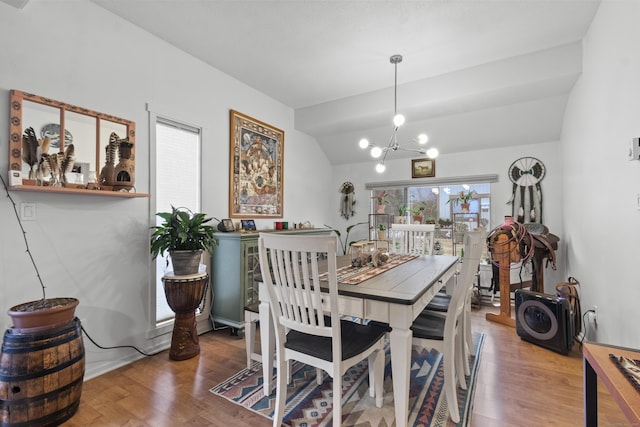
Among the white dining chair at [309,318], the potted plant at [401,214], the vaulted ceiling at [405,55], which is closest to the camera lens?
the white dining chair at [309,318]

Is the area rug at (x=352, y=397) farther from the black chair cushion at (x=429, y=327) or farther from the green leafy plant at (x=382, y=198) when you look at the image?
the green leafy plant at (x=382, y=198)

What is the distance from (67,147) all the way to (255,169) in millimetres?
1986

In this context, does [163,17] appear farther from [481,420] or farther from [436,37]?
[481,420]

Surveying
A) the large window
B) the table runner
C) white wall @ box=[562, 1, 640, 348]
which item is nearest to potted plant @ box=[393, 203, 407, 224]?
the large window

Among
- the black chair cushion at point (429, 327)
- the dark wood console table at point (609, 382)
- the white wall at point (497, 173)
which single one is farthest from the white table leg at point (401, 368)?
the white wall at point (497, 173)

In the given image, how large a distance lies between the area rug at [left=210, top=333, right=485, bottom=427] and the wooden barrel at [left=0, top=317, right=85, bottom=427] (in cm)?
85

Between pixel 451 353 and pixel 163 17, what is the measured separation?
3.32 meters

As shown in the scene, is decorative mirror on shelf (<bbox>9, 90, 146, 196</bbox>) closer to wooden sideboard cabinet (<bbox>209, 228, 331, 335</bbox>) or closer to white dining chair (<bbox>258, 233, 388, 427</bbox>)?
wooden sideboard cabinet (<bbox>209, 228, 331, 335</bbox>)

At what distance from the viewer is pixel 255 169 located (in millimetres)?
3842

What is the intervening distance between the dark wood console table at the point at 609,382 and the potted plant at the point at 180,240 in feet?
8.33

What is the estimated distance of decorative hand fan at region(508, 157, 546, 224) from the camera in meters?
4.00

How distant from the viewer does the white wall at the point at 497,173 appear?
12.8ft

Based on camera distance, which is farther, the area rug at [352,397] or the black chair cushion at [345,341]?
the area rug at [352,397]

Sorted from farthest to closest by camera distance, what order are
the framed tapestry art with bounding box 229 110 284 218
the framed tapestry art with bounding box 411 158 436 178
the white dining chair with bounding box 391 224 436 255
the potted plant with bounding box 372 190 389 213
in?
the potted plant with bounding box 372 190 389 213, the framed tapestry art with bounding box 411 158 436 178, the framed tapestry art with bounding box 229 110 284 218, the white dining chair with bounding box 391 224 436 255
